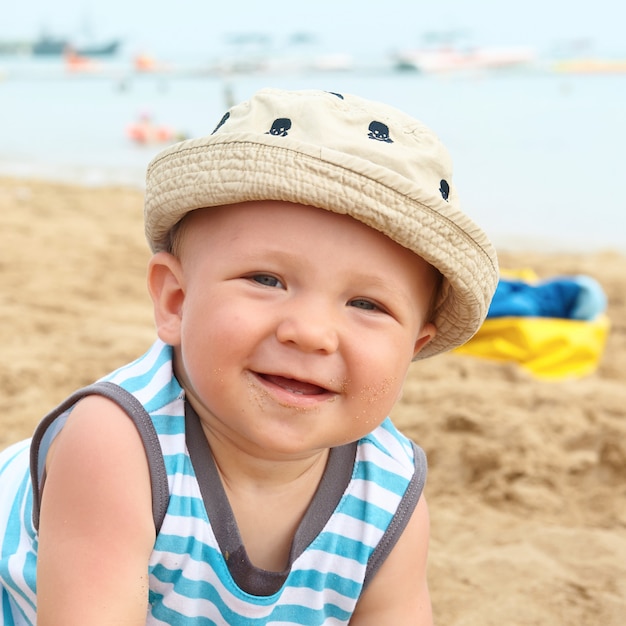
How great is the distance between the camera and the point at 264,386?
4.64ft

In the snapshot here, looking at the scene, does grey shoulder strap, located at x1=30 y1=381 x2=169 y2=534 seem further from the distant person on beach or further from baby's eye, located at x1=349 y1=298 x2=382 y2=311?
baby's eye, located at x1=349 y1=298 x2=382 y2=311

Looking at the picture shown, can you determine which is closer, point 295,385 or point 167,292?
point 295,385

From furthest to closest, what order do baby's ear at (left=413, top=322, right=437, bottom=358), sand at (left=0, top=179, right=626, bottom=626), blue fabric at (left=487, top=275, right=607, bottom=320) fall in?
blue fabric at (left=487, top=275, right=607, bottom=320) < sand at (left=0, top=179, right=626, bottom=626) < baby's ear at (left=413, top=322, right=437, bottom=358)

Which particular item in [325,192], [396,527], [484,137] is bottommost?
[396,527]

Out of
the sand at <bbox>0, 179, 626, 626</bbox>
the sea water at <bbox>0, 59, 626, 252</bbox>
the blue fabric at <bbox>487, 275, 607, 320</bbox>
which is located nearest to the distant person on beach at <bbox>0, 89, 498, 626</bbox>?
the sand at <bbox>0, 179, 626, 626</bbox>

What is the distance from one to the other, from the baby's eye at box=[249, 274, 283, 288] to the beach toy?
2961 millimetres

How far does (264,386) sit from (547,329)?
3.26m

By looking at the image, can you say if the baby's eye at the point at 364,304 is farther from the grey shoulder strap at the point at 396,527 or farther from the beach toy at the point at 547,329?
the beach toy at the point at 547,329

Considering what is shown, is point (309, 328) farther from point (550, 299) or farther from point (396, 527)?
point (550, 299)

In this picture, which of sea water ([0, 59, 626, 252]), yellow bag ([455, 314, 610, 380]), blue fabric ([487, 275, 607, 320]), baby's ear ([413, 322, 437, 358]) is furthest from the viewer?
sea water ([0, 59, 626, 252])

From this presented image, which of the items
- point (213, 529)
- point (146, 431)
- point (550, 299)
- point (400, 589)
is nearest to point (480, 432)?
point (400, 589)

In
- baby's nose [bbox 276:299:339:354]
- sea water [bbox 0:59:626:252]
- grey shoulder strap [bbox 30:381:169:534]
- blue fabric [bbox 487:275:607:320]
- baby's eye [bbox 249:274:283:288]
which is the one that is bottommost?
grey shoulder strap [bbox 30:381:169:534]

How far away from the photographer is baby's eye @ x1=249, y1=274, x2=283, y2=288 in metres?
1.43

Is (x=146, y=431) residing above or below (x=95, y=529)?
above
